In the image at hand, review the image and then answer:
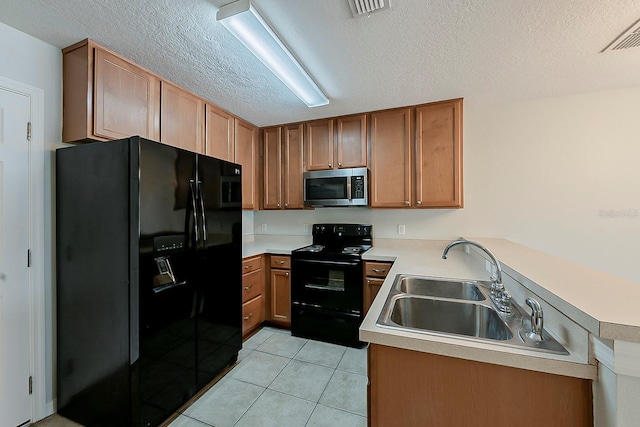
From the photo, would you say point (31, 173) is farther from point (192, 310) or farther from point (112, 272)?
point (192, 310)

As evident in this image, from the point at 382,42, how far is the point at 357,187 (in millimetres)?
1419

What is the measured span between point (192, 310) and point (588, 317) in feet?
6.53

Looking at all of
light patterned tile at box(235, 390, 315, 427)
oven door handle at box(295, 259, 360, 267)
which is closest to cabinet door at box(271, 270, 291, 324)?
oven door handle at box(295, 259, 360, 267)

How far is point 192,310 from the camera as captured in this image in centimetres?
179

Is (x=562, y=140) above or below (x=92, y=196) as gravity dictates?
above

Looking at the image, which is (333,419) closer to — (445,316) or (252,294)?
(445,316)

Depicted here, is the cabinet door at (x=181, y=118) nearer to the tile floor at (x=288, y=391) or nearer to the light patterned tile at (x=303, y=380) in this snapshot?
the tile floor at (x=288, y=391)

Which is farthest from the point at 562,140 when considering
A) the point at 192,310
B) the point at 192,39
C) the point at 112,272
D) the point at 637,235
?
the point at 112,272

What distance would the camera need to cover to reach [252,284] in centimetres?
278

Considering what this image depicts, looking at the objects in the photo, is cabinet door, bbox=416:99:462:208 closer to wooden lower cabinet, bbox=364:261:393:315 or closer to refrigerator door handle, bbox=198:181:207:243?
wooden lower cabinet, bbox=364:261:393:315

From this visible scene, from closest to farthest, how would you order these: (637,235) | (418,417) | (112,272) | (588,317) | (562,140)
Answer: (588,317)
(418,417)
(112,272)
(637,235)
(562,140)

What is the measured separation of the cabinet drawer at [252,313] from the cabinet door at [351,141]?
1793 mm

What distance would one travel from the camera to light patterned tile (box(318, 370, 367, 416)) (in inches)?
69.8

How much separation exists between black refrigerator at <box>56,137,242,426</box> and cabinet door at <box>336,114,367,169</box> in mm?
1600
